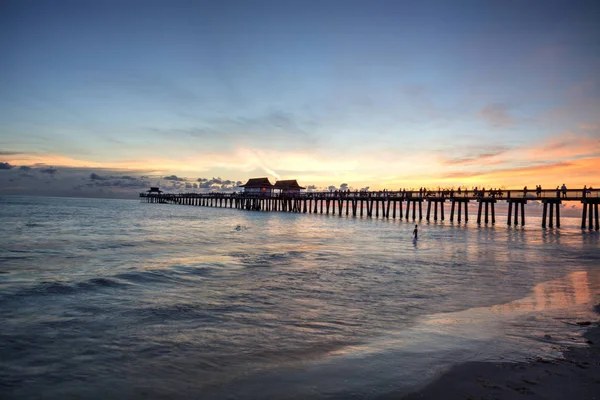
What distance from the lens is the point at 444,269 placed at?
14969 mm

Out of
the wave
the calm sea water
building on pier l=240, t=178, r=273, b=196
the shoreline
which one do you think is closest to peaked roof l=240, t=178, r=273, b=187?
building on pier l=240, t=178, r=273, b=196

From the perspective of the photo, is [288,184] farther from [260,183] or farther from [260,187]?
A: [260,183]

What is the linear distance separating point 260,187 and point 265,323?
84095 millimetres

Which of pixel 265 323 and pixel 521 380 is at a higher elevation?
pixel 521 380

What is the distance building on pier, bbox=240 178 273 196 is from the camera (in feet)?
297

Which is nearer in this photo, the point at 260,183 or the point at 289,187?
the point at 289,187

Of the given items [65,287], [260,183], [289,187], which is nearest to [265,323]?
[65,287]

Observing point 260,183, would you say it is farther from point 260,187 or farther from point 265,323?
point 265,323

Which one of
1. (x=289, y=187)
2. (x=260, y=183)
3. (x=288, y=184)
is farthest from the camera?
(x=260, y=183)

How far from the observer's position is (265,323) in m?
7.60

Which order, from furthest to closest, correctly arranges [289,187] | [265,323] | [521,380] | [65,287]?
1. [289,187]
2. [65,287]
3. [265,323]
4. [521,380]

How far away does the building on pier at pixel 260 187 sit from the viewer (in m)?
90.5

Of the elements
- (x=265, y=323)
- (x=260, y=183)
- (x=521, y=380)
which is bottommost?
(x=265, y=323)

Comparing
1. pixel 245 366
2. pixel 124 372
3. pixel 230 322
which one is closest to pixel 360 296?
pixel 230 322
